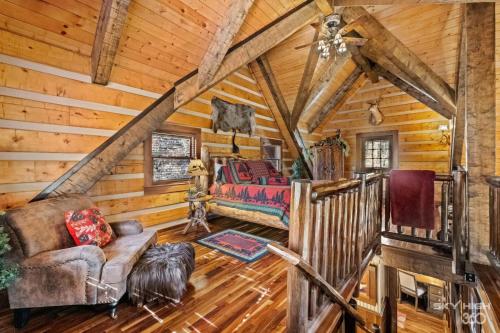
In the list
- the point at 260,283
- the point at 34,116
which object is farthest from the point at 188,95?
the point at 260,283

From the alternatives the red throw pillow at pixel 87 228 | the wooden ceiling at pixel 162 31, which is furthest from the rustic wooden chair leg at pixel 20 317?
the wooden ceiling at pixel 162 31

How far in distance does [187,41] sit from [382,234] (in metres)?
3.90

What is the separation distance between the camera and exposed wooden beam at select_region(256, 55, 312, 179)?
538 cm

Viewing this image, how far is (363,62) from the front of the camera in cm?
571

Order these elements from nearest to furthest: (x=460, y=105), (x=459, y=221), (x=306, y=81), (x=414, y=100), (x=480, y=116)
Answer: (x=480, y=116)
(x=459, y=221)
(x=460, y=105)
(x=306, y=81)
(x=414, y=100)

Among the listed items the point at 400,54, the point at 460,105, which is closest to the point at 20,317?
the point at 400,54

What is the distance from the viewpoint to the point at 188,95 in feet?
10.7

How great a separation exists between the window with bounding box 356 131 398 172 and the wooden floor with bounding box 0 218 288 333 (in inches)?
214

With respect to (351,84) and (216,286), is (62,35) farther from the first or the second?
(351,84)

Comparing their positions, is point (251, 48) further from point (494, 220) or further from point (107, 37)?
point (494, 220)

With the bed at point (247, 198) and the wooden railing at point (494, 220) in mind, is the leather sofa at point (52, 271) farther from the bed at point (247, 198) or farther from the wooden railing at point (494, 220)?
the wooden railing at point (494, 220)

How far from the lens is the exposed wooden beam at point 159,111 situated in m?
2.56

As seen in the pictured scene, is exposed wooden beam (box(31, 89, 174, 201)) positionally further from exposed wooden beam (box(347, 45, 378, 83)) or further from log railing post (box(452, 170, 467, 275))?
exposed wooden beam (box(347, 45, 378, 83))

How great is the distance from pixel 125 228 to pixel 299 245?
1.98 meters
